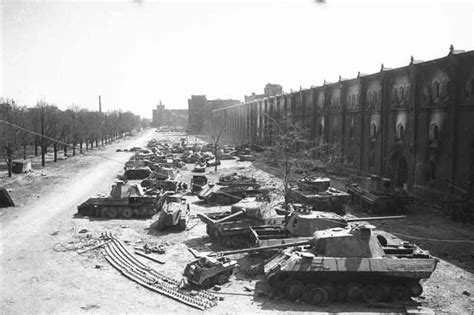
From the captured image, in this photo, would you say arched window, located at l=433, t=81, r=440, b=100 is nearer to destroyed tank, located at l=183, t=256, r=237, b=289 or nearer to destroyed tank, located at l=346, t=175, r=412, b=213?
destroyed tank, located at l=346, t=175, r=412, b=213

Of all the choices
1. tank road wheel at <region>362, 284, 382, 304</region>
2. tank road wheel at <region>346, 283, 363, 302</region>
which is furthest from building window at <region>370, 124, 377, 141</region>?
tank road wheel at <region>346, 283, 363, 302</region>

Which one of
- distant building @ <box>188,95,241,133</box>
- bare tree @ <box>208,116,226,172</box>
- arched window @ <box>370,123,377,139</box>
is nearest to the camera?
arched window @ <box>370,123,377,139</box>

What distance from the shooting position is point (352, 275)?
11.9 meters

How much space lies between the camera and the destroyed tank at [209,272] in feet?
42.2

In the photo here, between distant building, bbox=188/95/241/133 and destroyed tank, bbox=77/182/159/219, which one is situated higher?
distant building, bbox=188/95/241/133

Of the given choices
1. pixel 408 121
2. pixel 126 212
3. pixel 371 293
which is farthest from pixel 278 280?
pixel 408 121

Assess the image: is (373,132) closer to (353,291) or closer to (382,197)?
(382,197)

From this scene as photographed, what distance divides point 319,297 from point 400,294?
7.42 ft

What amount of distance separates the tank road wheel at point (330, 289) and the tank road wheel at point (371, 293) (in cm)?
80

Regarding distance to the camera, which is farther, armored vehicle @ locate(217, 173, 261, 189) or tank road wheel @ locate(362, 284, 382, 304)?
armored vehicle @ locate(217, 173, 261, 189)

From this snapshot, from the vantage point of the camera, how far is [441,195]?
2455 centimetres

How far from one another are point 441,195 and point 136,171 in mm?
22818

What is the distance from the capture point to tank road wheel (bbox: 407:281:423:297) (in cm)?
1195

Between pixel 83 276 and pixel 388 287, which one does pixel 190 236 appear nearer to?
pixel 83 276
